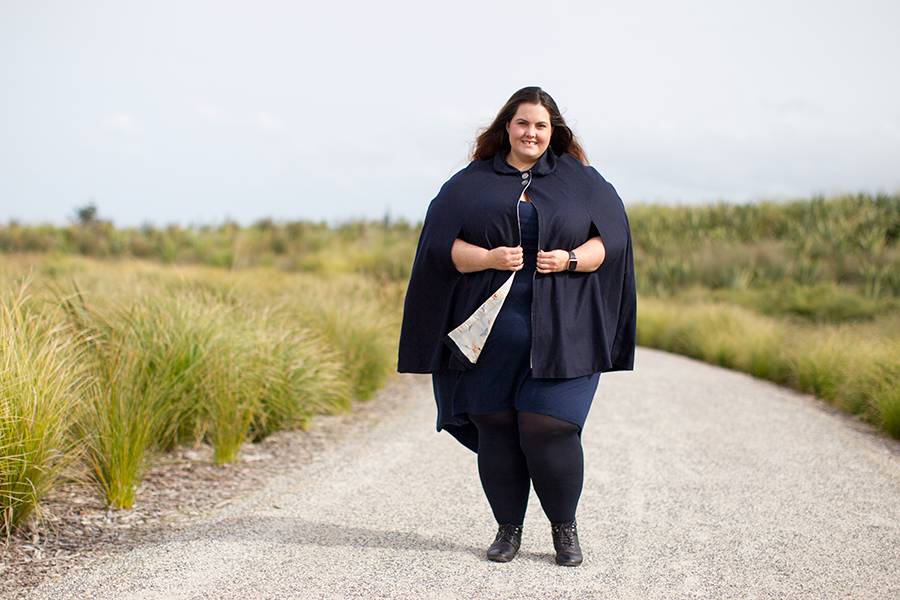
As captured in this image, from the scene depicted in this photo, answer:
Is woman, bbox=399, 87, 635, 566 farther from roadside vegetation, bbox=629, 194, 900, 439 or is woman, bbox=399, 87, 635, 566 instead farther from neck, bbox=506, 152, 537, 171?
roadside vegetation, bbox=629, 194, 900, 439

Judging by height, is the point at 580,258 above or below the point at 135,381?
above

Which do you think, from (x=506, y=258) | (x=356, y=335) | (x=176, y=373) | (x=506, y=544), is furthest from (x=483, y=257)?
(x=356, y=335)

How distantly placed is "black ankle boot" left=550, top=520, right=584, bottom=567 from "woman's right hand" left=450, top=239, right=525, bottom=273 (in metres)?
1.28

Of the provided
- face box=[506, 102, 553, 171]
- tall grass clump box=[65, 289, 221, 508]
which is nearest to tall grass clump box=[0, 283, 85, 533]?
tall grass clump box=[65, 289, 221, 508]

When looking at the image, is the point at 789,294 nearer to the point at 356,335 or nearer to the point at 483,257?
the point at 356,335

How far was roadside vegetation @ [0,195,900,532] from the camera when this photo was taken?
4.19 meters

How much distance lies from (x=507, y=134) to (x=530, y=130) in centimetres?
25

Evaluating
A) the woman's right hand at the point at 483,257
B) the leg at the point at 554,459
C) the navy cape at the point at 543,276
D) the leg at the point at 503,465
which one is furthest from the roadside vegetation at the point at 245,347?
the leg at the point at 554,459

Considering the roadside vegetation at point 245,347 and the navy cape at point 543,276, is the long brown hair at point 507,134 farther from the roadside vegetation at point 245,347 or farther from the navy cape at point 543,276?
the roadside vegetation at point 245,347

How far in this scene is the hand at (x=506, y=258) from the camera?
3252mm

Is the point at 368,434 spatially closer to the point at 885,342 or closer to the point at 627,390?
the point at 627,390

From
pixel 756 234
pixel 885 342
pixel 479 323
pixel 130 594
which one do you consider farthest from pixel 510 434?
pixel 756 234

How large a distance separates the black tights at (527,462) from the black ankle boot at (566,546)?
47 mm

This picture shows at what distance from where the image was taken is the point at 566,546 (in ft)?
11.7
